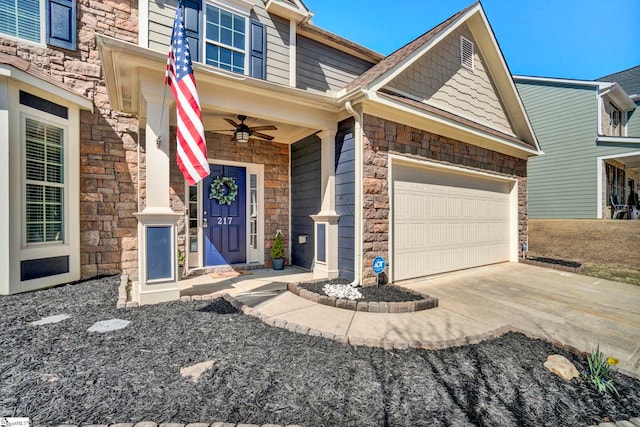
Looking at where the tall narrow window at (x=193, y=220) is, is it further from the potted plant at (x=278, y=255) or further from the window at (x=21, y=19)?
the window at (x=21, y=19)

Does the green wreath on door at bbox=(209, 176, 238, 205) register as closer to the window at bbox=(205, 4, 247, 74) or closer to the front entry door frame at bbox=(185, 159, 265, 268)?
the front entry door frame at bbox=(185, 159, 265, 268)

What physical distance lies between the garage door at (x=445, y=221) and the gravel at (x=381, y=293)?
0.72 metres

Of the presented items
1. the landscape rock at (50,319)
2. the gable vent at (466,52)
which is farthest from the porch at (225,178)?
the gable vent at (466,52)

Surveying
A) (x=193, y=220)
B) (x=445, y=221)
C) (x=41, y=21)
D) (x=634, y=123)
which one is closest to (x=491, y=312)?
(x=445, y=221)

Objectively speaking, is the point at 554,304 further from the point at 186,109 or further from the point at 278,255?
the point at 186,109

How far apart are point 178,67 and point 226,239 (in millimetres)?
3301

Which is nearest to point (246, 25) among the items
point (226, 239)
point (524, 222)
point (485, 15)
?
point (226, 239)

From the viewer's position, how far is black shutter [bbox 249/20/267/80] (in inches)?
210

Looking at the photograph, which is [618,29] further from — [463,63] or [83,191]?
[83,191]

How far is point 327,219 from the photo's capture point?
467 centimetres

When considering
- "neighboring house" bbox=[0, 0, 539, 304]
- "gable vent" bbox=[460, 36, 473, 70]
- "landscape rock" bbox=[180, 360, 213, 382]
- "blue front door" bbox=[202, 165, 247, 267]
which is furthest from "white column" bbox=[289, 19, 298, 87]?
"landscape rock" bbox=[180, 360, 213, 382]

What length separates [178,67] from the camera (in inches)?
119

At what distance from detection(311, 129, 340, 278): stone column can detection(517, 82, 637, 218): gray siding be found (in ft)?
34.4

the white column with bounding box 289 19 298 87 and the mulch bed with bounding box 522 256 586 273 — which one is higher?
the white column with bounding box 289 19 298 87
